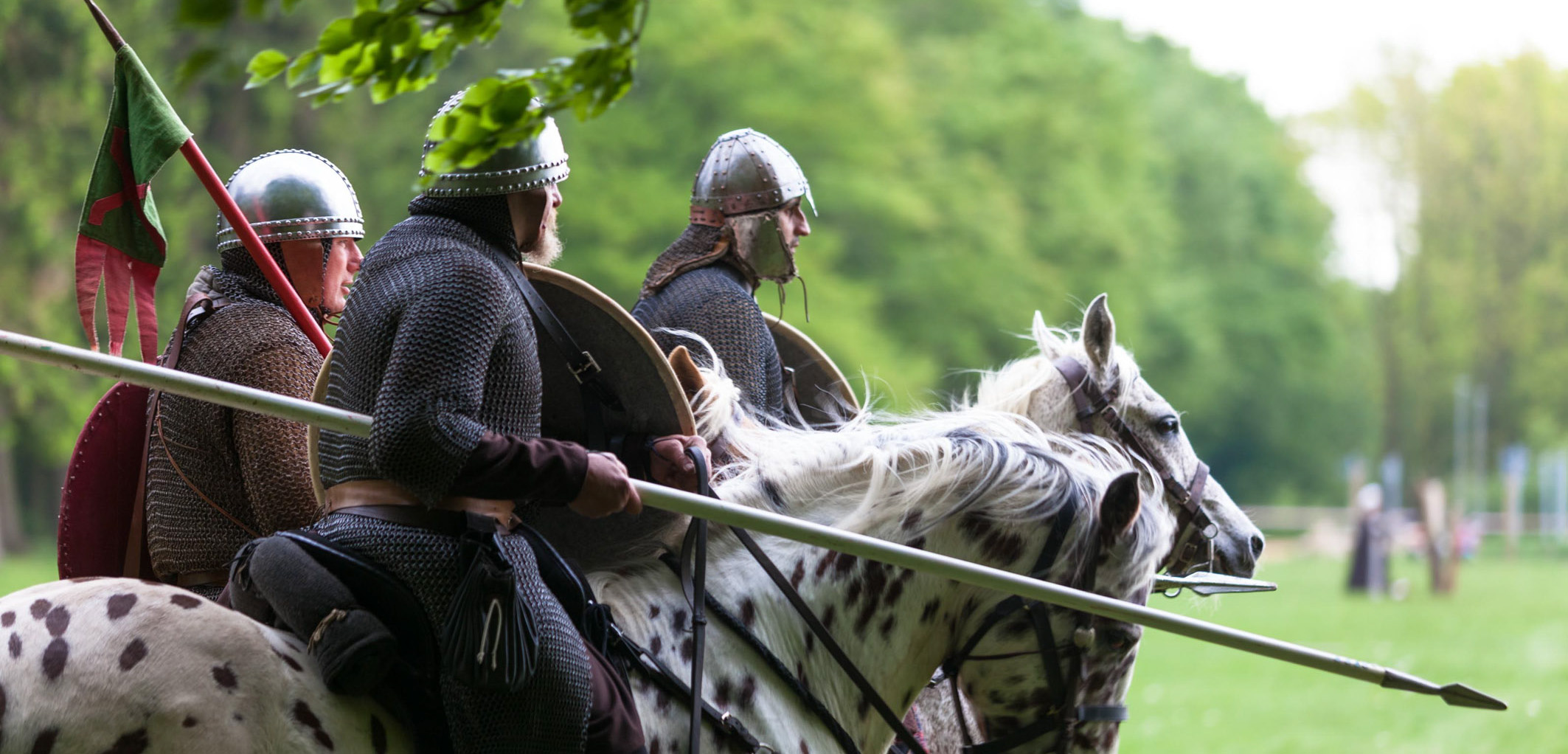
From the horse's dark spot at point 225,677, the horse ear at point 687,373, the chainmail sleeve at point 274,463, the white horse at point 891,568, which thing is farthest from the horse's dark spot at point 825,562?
the horse's dark spot at point 225,677

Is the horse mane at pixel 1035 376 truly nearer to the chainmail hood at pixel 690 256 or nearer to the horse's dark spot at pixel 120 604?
the chainmail hood at pixel 690 256

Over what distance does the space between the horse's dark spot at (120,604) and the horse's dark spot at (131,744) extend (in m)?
0.22

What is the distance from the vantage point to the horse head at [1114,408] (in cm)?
A: 529

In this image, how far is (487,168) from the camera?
349 cm

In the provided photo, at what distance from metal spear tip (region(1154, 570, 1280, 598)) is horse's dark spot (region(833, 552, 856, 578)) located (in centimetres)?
104

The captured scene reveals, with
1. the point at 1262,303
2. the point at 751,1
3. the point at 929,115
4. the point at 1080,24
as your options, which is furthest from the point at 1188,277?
the point at 751,1

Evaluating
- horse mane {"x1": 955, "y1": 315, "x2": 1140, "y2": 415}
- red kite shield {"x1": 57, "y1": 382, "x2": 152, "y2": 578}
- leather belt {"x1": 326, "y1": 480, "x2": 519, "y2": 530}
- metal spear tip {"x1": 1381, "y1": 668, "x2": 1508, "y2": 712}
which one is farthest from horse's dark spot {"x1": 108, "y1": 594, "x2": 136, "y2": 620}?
horse mane {"x1": 955, "y1": 315, "x2": 1140, "y2": 415}

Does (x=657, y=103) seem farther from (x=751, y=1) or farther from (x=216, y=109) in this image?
(x=216, y=109)

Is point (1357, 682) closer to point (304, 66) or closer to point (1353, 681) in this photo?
point (1353, 681)

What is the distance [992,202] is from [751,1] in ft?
21.2

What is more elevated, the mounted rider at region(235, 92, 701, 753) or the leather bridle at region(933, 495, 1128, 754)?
the mounted rider at region(235, 92, 701, 753)

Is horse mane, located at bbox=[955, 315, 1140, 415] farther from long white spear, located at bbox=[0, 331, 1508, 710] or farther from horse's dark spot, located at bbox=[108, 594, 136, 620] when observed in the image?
horse's dark spot, located at bbox=[108, 594, 136, 620]

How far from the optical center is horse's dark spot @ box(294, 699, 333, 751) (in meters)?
3.04

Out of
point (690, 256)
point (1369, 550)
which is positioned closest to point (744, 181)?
point (690, 256)
